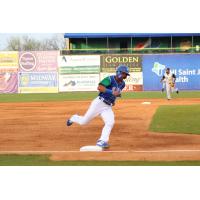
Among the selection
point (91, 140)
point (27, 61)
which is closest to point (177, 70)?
point (27, 61)

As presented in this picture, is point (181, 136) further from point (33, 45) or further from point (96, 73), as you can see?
point (33, 45)

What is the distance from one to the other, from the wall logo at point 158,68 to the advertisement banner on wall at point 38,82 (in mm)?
7557

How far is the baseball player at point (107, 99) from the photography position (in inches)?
369

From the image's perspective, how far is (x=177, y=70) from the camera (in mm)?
38156

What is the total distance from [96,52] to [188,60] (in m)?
7.30

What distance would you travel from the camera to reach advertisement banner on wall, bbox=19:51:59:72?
37.6 meters

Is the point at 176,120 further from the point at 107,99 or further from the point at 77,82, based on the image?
the point at 77,82

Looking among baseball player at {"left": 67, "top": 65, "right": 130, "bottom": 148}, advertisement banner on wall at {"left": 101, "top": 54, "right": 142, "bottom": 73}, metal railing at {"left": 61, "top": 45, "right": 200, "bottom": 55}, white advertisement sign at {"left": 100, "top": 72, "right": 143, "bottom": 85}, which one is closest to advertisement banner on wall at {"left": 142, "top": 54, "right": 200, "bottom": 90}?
white advertisement sign at {"left": 100, "top": 72, "right": 143, "bottom": 85}

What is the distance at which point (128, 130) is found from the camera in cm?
1331

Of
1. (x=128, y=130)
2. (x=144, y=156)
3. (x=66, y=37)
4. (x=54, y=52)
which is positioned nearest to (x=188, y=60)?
(x=54, y=52)

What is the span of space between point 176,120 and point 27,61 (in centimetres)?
2435

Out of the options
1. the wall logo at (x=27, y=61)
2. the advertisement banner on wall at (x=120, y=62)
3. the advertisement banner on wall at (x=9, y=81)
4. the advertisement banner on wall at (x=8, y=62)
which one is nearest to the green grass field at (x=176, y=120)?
the advertisement banner on wall at (x=120, y=62)

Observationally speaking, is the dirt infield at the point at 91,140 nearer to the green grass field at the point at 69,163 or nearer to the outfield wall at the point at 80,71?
the green grass field at the point at 69,163

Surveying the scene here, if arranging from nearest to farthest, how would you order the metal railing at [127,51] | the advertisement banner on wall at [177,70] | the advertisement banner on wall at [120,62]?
the advertisement banner on wall at [177,70], the advertisement banner on wall at [120,62], the metal railing at [127,51]
